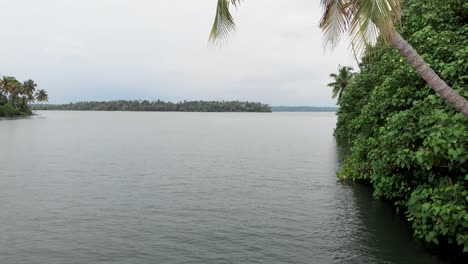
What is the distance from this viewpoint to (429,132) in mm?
12234

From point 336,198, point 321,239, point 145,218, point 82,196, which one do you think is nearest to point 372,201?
point 336,198

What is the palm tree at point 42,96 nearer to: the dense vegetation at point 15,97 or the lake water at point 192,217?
the dense vegetation at point 15,97

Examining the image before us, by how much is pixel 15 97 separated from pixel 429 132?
150 meters

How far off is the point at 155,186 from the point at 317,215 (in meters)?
11.1

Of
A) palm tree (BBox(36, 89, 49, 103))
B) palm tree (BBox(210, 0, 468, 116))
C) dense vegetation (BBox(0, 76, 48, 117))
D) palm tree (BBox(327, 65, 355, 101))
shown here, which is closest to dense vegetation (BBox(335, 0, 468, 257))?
palm tree (BBox(210, 0, 468, 116))

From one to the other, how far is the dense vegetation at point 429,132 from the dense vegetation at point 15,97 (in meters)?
131

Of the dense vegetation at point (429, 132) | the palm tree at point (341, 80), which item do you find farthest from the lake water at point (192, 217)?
the palm tree at point (341, 80)

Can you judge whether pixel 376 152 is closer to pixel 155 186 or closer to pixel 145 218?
pixel 145 218

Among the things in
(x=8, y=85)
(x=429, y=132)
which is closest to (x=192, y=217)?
(x=429, y=132)

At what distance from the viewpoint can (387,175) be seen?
16.0 meters

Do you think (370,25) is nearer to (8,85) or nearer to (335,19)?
(335,19)

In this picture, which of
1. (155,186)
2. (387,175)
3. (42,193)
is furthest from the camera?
(155,186)

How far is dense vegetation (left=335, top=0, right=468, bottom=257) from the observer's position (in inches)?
433

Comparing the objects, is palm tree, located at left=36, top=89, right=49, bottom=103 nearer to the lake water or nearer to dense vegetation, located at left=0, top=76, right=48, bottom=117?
dense vegetation, located at left=0, top=76, right=48, bottom=117
